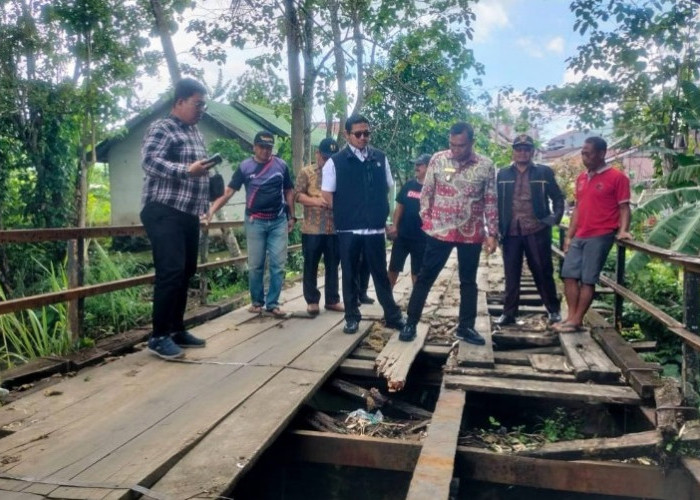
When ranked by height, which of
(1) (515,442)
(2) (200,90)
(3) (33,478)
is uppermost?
(2) (200,90)

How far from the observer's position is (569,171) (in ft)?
81.0

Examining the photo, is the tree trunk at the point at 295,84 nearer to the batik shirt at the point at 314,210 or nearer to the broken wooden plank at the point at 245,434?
the batik shirt at the point at 314,210

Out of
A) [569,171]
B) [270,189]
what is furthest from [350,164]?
[569,171]

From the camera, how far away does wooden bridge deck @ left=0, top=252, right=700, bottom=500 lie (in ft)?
7.73

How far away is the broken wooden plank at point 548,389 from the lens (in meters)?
3.39

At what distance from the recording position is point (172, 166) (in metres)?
3.85

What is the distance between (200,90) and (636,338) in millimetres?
4722

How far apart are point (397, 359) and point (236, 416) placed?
1.46 metres

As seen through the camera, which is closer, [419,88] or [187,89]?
[187,89]

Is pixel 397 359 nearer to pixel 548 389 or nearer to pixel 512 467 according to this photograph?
pixel 548 389

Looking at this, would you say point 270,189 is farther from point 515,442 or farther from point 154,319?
point 515,442

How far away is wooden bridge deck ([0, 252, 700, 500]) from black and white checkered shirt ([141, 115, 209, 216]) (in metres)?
1.15

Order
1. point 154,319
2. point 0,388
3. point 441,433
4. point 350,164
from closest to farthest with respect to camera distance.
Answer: point 441,433
point 0,388
point 154,319
point 350,164

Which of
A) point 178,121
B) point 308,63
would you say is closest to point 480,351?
point 178,121
